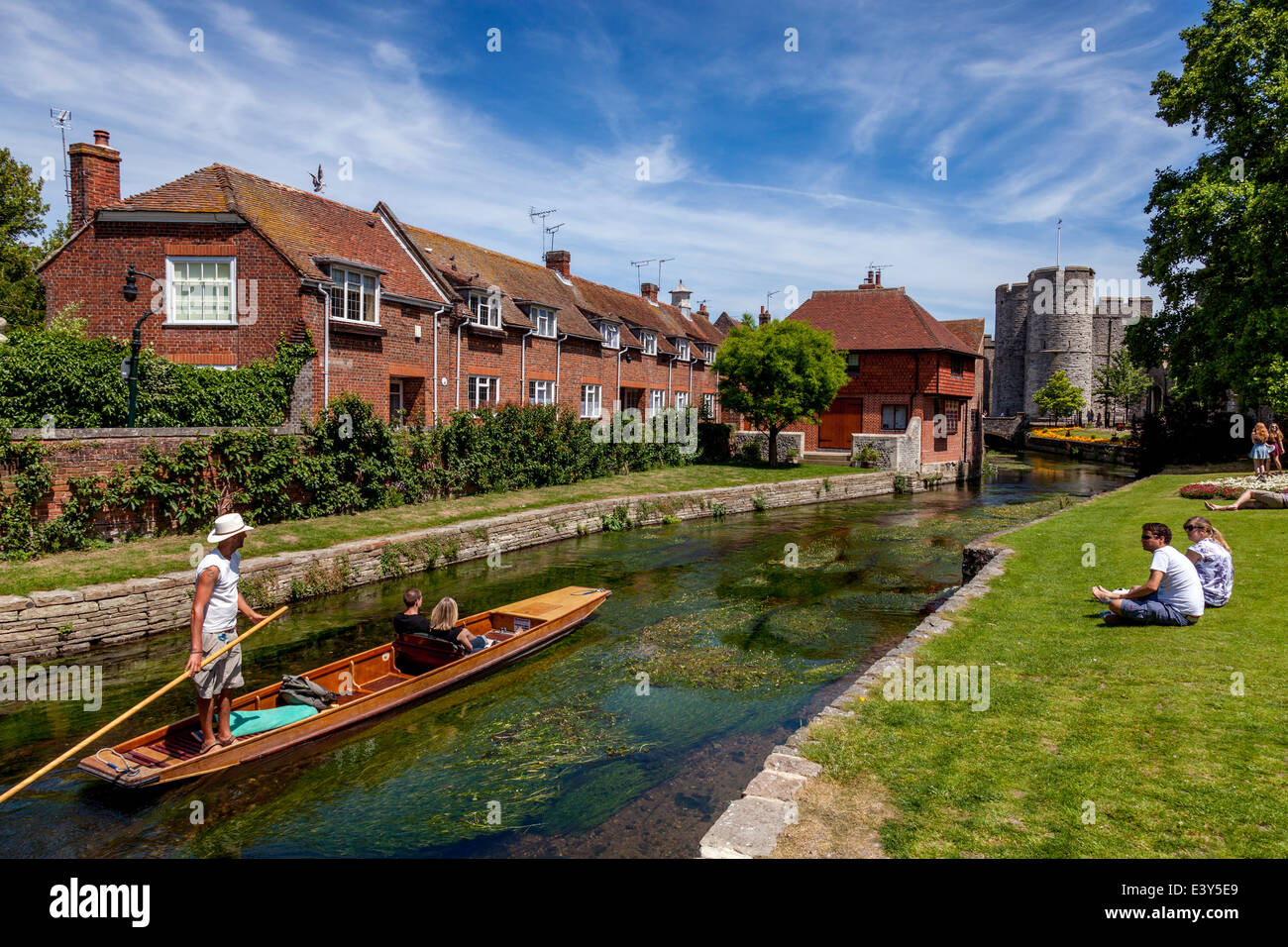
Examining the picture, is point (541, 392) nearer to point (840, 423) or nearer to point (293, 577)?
point (293, 577)

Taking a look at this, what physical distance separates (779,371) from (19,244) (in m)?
33.5

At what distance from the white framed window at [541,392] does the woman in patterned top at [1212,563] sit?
2596cm

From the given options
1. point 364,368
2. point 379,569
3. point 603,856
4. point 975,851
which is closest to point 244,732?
point 603,856

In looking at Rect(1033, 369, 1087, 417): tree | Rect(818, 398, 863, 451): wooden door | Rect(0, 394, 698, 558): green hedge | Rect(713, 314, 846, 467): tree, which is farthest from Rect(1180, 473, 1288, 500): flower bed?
Rect(1033, 369, 1087, 417): tree

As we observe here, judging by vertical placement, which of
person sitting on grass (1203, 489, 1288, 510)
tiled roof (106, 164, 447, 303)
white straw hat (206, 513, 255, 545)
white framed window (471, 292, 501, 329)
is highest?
tiled roof (106, 164, 447, 303)

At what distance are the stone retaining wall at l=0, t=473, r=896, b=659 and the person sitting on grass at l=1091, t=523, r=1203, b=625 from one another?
1434cm

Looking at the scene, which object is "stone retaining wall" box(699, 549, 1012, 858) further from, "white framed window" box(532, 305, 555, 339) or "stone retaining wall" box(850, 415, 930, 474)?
"stone retaining wall" box(850, 415, 930, 474)

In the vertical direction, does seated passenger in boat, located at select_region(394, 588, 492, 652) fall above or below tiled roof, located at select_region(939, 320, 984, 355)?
below

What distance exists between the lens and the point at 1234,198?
2297 cm

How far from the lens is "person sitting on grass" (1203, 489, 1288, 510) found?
52.2 feet

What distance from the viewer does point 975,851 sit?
4992mm

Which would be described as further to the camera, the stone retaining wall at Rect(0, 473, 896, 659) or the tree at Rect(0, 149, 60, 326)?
the tree at Rect(0, 149, 60, 326)
